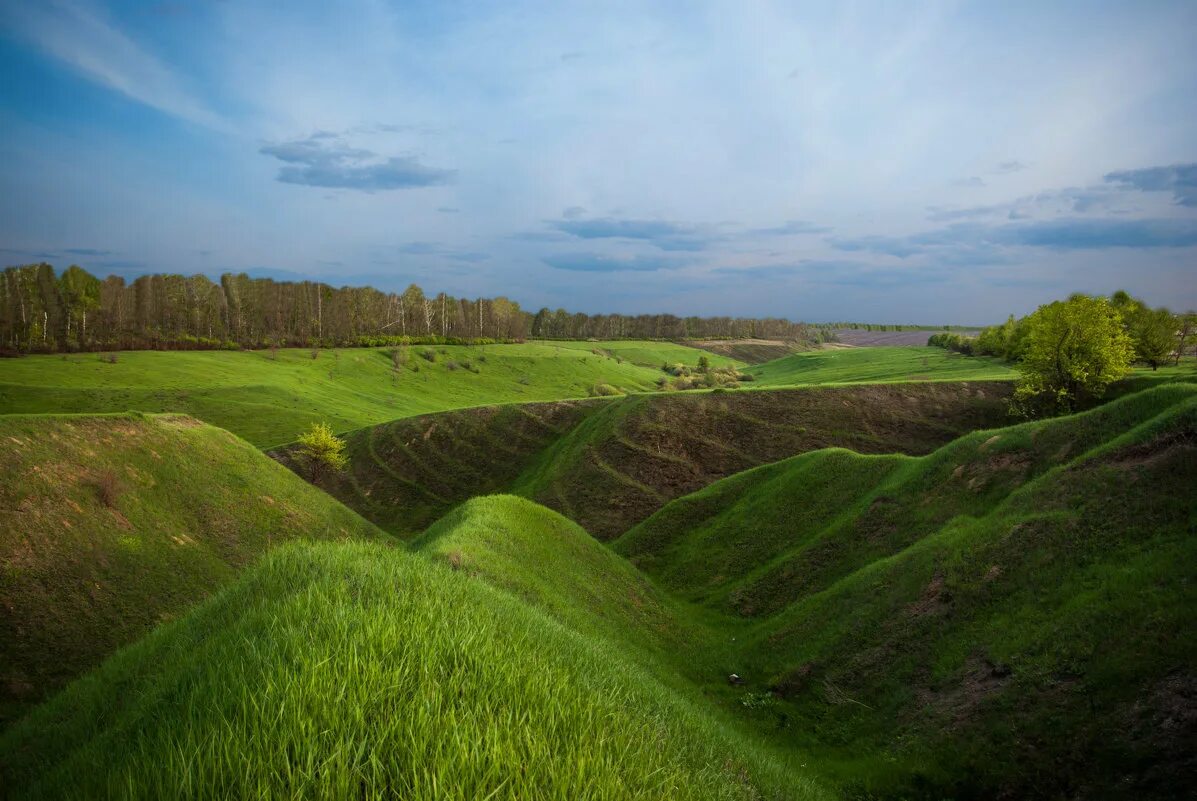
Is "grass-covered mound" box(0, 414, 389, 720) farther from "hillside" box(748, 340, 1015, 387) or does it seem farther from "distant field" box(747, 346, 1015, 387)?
"distant field" box(747, 346, 1015, 387)

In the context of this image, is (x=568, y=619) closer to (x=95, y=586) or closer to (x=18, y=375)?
(x=95, y=586)

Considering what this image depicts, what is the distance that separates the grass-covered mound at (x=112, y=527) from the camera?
21.3 meters

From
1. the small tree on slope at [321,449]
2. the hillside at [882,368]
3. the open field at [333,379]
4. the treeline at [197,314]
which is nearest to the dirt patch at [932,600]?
the small tree on slope at [321,449]

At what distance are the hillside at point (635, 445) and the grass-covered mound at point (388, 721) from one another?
50.2 meters

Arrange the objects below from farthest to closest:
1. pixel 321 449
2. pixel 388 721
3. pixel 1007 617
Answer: pixel 321 449, pixel 1007 617, pixel 388 721

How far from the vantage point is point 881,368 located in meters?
134

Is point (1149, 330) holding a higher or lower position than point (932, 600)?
higher

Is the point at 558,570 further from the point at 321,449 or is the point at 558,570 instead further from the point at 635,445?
the point at 321,449

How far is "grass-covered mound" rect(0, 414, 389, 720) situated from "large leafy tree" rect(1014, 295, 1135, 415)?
69.1 metres

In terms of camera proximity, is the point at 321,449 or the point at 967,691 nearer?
the point at 967,691

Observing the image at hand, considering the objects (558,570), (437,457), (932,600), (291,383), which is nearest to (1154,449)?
(932,600)

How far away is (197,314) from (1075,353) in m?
187

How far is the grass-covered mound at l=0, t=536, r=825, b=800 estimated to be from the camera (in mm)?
3539

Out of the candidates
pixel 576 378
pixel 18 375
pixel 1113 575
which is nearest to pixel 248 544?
pixel 1113 575
